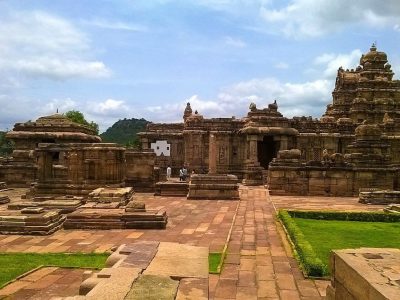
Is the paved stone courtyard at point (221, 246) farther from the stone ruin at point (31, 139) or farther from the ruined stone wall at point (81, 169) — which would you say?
the stone ruin at point (31, 139)

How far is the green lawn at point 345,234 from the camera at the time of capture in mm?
9523

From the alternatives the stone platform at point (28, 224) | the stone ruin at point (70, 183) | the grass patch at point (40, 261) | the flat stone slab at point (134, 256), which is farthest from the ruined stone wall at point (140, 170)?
the flat stone slab at point (134, 256)

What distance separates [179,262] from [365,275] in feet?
6.92

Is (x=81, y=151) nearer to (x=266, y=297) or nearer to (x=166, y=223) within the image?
(x=166, y=223)

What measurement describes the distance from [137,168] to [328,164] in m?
9.99

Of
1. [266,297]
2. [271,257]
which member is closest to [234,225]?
[271,257]

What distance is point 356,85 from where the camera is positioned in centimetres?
3912

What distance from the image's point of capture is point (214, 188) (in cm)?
1977

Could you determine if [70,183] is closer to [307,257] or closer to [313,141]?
[307,257]

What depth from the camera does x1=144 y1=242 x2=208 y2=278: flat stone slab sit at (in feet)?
15.9

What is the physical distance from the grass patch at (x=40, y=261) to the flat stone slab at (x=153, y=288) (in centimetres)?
337

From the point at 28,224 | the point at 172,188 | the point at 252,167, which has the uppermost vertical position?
the point at 252,167

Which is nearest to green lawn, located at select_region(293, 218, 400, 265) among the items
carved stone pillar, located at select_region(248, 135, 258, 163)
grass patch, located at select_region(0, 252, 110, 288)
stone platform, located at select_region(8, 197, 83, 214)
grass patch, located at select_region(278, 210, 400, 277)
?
grass patch, located at select_region(278, 210, 400, 277)

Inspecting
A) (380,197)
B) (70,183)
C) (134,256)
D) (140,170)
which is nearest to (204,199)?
(140,170)
